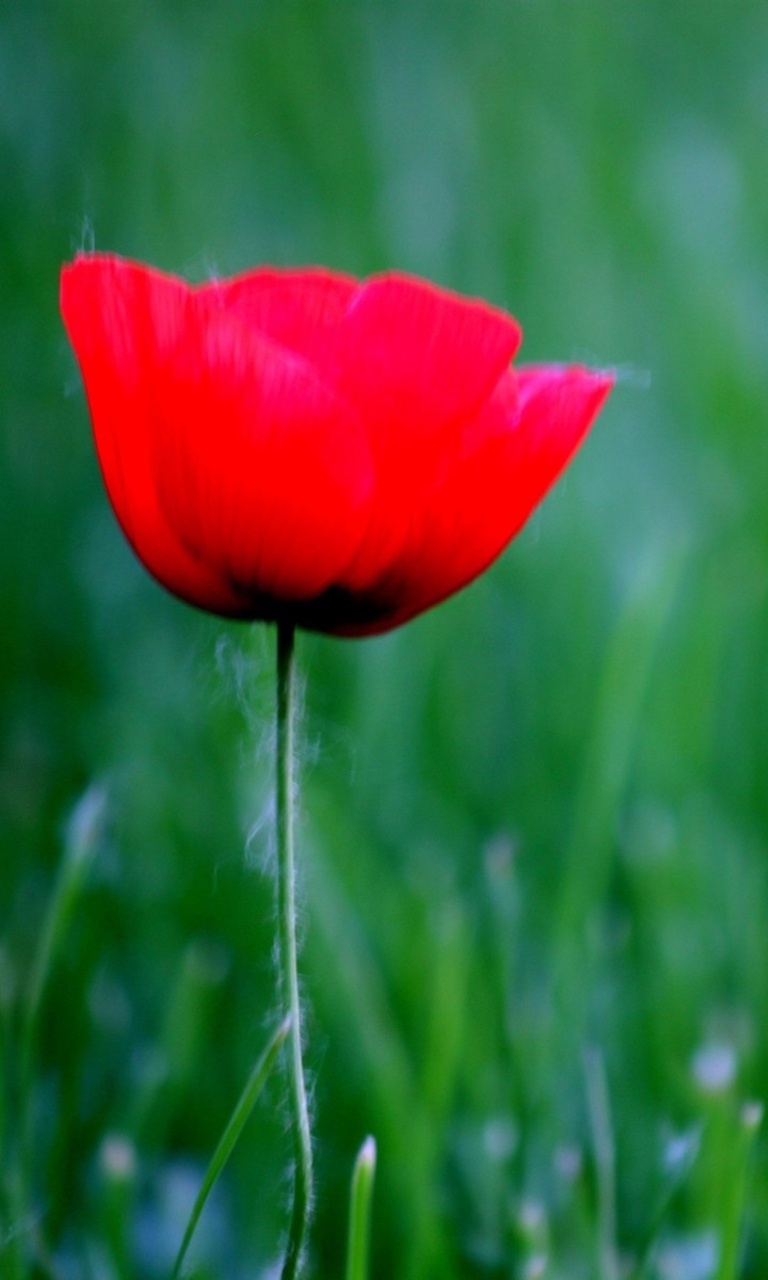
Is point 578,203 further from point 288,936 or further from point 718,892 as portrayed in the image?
point 288,936

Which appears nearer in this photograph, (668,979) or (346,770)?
(668,979)

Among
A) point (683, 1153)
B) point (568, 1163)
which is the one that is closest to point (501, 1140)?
point (568, 1163)

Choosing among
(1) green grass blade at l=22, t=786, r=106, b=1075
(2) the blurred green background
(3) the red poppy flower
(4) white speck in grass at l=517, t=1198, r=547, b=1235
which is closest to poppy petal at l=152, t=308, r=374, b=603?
(3) the red poppy flower

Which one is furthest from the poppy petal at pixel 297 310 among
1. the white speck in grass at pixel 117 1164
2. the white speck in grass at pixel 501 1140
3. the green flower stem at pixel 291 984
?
the white speck in grass at pixel 501 1140

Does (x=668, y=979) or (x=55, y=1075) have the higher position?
(x=668, y=979)

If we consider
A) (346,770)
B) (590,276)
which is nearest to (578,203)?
(590,276)

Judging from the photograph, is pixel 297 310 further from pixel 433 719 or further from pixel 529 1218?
pixel 433 719

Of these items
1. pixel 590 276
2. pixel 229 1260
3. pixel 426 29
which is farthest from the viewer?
pixel 426 29
